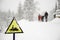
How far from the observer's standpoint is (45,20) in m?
1.92

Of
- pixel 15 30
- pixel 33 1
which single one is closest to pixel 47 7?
pixel 33 1

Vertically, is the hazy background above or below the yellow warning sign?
above

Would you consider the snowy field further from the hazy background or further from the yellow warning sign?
the hazy background

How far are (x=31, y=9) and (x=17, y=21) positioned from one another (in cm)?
29

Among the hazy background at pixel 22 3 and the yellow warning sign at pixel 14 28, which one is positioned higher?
the hazy background at pixel 22 3

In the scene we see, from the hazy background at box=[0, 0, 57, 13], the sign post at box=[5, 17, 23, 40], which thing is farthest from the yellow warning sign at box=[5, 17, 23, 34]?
the hazy background at box=[0, 0, 57, 13]

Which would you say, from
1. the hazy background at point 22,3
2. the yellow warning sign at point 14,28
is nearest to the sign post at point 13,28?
the yellow warning sign at point 14,28

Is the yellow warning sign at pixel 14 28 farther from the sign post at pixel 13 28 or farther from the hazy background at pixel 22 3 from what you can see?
the hazy background at pixel 22 3

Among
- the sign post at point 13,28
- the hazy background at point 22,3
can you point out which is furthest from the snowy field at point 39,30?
the hazy background at point 22,3

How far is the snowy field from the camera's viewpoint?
1.84m

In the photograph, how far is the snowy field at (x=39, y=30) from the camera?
184cm

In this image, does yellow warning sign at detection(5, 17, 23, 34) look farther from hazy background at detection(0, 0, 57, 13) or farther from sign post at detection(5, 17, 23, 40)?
hazy background at detection(0, 0, 57, 13)

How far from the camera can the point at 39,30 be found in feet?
6.22

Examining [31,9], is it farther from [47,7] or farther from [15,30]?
[15,30]
